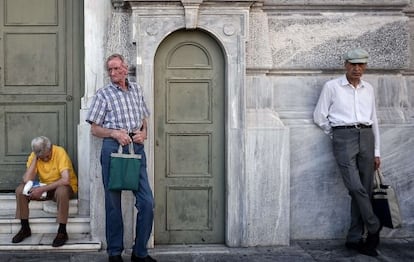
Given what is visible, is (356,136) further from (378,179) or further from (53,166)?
(53,166)

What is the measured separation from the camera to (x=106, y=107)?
19.5 feet

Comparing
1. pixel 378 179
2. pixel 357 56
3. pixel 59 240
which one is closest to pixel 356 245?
pixel 378 179

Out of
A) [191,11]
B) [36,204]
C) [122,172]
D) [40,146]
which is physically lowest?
[36,204]

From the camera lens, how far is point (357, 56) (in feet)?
20.6

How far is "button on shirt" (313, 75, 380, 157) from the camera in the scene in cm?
642

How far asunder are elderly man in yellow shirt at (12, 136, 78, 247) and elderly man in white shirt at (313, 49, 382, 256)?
2.61 meters

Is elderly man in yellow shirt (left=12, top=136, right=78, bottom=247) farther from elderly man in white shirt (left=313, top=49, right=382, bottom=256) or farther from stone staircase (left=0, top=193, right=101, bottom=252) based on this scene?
elderly man in white shirt (left=313, top=49, right=382, bottom=256)

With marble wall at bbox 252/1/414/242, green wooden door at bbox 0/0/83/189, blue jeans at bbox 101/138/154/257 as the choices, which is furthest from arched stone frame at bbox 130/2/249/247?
green wooden door at bbox 0/0/83/189

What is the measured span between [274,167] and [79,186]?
200 centimetres

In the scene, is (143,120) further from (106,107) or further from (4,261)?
(4,261)

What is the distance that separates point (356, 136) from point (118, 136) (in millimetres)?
2286

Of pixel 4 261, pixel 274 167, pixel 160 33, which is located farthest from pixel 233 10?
pixel 4 261

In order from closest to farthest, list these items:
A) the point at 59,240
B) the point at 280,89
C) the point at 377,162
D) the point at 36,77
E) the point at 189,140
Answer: the point at 59,240 < the point at 377,162 < the point at 189,140 < the point at 280,89 < the point at 36,77

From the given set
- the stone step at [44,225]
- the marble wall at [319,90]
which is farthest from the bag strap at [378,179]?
the stone step at [44,225]
